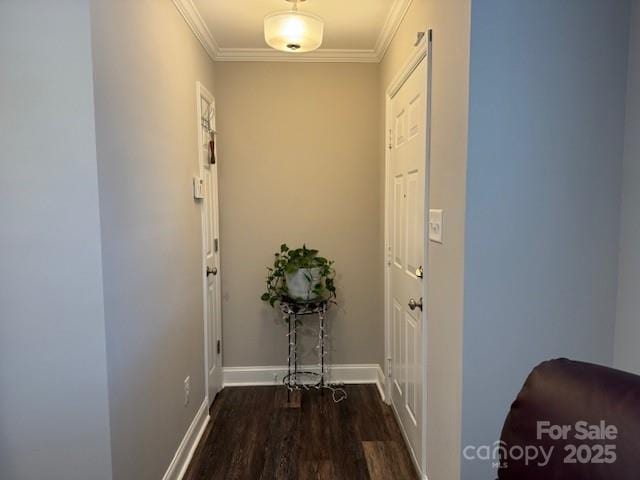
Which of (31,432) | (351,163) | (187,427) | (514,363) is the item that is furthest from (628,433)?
(351,163)

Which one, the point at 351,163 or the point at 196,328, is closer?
the point at 196,328

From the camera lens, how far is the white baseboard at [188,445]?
196 cm

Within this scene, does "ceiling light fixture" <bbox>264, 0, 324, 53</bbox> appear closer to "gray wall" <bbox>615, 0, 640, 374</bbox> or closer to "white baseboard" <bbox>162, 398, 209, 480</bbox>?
"gray wall" <bbox>615, 0, 640, 374</bbox>

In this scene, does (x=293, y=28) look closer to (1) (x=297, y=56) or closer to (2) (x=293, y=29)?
(2) (x=293, y=29)

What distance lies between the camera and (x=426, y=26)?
1.78m

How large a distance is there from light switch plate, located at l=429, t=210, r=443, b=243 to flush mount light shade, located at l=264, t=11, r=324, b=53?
3.79ft

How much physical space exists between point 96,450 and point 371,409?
182 centimetres

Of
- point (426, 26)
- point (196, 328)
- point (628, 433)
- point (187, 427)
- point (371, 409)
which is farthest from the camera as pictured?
point (371, 409)

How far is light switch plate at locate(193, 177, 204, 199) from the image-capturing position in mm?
2355

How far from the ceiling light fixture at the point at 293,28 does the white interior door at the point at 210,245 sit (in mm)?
632

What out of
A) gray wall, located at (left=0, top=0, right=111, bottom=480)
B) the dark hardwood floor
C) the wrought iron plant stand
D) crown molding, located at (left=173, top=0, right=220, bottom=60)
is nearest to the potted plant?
the wrought iron plant stand

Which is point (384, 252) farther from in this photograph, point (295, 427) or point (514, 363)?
point (514, 363)

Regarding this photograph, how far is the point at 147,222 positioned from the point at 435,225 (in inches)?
47.2

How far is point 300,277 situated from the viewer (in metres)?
2.76
